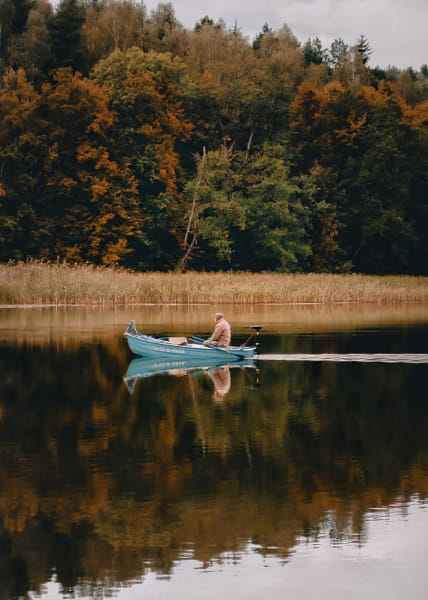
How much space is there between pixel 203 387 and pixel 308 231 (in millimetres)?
51116

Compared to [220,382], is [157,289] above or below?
above

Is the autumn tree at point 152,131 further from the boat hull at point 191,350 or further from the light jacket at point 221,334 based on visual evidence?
the light jacket at point 221,334

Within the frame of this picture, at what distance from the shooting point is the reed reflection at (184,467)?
785 centimetres

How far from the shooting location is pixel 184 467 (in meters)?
10.8

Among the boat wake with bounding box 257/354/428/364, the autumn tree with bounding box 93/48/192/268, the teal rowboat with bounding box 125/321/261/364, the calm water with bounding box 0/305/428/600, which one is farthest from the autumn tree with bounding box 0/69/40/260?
the calm water with bounding box 0/305/428/600

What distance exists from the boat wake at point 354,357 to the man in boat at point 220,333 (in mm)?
1517

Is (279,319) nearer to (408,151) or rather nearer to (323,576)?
(323,576)

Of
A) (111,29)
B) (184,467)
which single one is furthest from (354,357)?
(111,29)

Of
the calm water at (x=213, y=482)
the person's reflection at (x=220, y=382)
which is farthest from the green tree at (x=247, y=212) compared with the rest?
the calm water at (x=213, y=482)

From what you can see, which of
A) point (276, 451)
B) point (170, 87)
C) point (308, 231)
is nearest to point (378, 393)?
point (276, 451)

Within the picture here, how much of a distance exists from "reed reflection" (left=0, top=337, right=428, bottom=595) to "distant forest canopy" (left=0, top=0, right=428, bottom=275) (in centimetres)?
3890

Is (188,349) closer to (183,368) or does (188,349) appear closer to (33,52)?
(183,368)

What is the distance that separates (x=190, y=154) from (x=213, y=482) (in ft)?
197

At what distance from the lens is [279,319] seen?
3747cm
